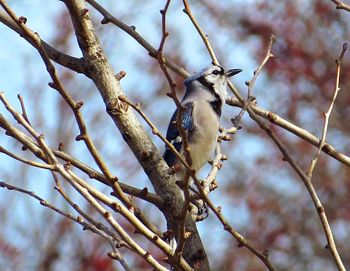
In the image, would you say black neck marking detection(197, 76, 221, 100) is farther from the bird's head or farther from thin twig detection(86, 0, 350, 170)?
thin twig detection(86, 0, 350, 170)

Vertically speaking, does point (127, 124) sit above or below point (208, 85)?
below

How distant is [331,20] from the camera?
7.46 m

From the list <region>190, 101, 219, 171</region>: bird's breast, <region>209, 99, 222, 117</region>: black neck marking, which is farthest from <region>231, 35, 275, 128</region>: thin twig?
<region>209, 99, 222, 117</region>: black neck marking

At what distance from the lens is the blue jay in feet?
15.0

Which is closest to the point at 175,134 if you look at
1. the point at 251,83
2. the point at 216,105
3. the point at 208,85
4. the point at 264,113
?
the point at 216,105

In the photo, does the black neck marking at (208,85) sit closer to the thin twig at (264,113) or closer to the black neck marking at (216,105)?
the black neck marking at (216,105)

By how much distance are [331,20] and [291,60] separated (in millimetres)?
528

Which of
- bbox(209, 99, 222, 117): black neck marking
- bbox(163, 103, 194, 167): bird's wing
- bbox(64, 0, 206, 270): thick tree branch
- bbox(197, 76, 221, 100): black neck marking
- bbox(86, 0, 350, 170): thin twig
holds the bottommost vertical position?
bbox(64, 0, 206, 270): thick tree branch

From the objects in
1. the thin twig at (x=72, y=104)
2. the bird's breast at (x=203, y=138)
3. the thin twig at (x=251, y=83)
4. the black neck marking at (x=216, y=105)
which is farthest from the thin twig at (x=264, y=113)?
the black neck marking at (x=216, y=105)

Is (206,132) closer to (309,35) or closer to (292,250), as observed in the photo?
(309,35)

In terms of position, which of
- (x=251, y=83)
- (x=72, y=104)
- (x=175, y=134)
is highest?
(x=175, y=134)

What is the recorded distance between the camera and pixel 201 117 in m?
4.71

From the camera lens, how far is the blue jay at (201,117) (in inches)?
180

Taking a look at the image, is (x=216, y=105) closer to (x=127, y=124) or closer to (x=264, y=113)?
(x=264, y=113)
